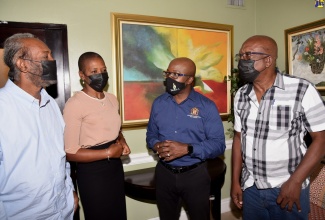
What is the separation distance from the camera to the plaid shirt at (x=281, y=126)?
4.87ft

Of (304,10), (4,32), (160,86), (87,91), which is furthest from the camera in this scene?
(160,86)

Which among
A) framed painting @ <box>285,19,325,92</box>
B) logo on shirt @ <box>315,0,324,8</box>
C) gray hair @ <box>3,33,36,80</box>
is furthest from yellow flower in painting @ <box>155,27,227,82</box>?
gray hair @ <box>3,33,36,80</box>

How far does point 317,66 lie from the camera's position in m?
2.49

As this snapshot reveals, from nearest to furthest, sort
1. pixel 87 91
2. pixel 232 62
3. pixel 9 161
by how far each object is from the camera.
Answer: pixel 9 161 < pixel 87 91 < pixel 232 62

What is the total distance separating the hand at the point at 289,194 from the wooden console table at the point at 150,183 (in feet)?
3.51

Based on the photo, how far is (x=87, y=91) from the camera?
6.24ft

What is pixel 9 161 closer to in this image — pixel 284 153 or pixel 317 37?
pixel 284 153

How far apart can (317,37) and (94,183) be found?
2.67 m

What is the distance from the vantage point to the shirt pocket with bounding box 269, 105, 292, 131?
1.53 meters

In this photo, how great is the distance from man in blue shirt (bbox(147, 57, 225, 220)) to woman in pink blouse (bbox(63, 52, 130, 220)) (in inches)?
15.9

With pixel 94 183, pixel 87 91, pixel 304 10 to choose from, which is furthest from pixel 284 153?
pixel 304 10

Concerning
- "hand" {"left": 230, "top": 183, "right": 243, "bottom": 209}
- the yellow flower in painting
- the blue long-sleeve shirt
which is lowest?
"hand" {"left": 230, "top": 183, "right": 243, "bottom": 209}

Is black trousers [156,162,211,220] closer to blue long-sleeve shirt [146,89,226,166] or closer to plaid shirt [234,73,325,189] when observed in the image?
blue long-sleeve shirt [146,89,226,166]

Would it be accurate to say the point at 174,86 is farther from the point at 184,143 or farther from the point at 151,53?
the point at 151,53
